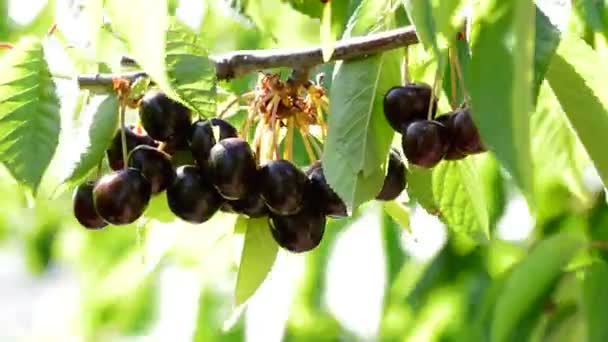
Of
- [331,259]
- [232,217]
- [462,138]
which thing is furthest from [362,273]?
[462,138]

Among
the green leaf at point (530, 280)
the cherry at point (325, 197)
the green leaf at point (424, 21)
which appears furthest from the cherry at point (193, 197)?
the green leaf at point (530, 280)

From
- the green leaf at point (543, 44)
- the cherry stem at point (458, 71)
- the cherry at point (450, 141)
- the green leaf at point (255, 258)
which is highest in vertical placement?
the green leaf at point (543, 44)

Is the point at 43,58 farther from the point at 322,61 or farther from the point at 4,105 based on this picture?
the point at 322,61

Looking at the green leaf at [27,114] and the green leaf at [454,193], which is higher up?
the green leaf at [27,114]

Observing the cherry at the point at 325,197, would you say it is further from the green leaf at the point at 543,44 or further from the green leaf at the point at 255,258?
the green leaf at the point at 543,44

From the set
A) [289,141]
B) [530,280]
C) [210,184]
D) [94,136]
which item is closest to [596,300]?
[530,280]

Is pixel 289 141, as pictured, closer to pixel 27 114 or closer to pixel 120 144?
pixel 120 144
